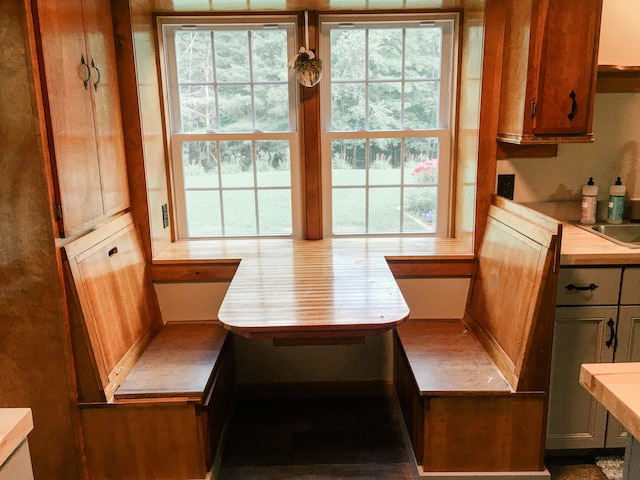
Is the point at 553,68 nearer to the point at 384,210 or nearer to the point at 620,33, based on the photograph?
the point at 620,33

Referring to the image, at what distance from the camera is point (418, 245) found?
2891 mm

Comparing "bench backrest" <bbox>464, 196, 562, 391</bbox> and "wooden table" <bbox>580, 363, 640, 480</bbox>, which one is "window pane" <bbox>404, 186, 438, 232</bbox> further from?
"wooden table" <bbox>580, 363, 640, 480</bbox>

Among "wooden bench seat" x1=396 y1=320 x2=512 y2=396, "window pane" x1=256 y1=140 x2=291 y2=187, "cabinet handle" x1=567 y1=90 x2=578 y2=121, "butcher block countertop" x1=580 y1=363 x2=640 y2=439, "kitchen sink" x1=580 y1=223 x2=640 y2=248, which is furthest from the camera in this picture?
"window pane" x1=256 y1=140 x2=291 y2=187

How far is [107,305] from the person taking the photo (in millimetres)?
2168

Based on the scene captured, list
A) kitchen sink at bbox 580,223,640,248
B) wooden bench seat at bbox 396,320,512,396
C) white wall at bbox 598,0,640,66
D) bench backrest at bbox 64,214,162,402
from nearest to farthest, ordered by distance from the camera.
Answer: bench backrest at bbox 64,214,162,402, wooden bench seat at bbox 396,320,512,396, white wall at bbox 598,0,640,66, kitchen sink at bbox 580,223,640,248

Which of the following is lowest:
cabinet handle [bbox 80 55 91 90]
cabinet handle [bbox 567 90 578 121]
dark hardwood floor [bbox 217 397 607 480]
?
dark hardwood floor [bbox 217 397 607 480]

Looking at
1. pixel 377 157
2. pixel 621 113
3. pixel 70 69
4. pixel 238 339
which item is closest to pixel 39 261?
pixel 70 69

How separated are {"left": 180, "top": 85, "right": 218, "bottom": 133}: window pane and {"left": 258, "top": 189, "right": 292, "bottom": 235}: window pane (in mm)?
463

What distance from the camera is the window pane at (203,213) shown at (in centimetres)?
303

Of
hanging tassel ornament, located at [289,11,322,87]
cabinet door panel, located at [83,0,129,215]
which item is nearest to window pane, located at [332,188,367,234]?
hanging tassel ornament, located at [289,11,322,87]

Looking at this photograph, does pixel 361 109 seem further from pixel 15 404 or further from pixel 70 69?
pixel 15 404

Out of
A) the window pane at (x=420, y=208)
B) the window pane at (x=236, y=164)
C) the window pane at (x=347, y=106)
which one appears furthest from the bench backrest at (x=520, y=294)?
the window pane at (x=236, y=164)

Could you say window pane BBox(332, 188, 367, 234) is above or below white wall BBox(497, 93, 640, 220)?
below

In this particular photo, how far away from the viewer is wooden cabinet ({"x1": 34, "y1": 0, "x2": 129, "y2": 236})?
1.81m
